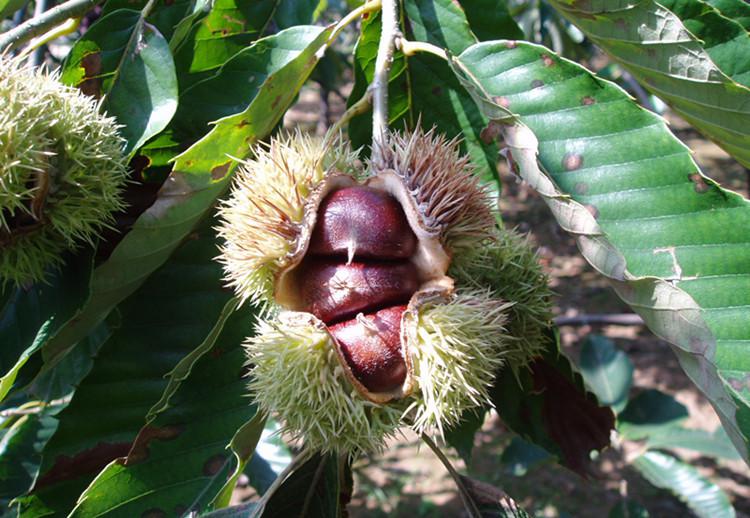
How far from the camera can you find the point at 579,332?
15.1 ft

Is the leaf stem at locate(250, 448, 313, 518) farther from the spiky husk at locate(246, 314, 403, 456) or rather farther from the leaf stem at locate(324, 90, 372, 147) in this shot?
the leaf stem at locate(324, 90, 372, 147)

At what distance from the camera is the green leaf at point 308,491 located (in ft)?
3.62

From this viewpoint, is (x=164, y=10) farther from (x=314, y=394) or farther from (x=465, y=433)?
(x=465, y=433)

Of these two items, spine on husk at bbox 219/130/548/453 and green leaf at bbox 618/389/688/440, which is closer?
spine on husk at bbox 219/130/548/453

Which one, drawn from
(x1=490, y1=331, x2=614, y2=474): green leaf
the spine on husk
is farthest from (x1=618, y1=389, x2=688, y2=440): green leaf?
the spine on husk

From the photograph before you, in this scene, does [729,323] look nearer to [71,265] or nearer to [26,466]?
[71,265]

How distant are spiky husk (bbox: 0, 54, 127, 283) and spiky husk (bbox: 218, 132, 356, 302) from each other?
0.20m

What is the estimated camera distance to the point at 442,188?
2.88ft

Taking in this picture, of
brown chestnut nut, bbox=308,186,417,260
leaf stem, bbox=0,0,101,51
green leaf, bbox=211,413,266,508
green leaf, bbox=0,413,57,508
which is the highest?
leaf stem, bbox=0,0,101,51

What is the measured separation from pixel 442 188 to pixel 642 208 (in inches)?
11.1

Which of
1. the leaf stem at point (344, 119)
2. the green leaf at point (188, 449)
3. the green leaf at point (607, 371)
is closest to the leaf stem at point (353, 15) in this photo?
the leaf stem at point (344, 119)

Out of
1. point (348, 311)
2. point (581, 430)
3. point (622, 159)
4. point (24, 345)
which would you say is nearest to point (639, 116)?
point (622, 159)

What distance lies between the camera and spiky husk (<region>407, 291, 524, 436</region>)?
0.81 meters

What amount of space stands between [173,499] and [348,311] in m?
0.48
